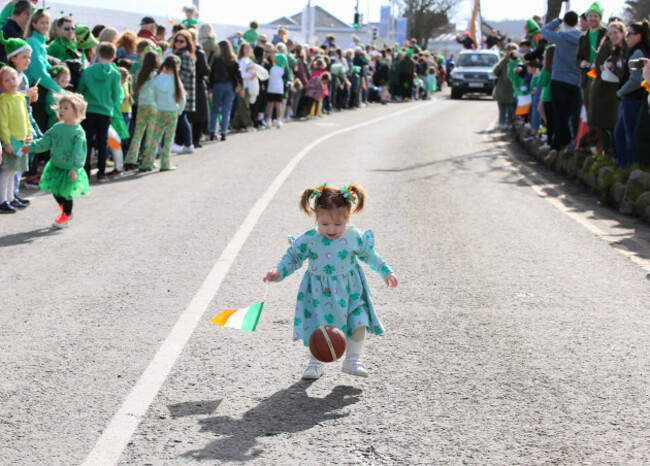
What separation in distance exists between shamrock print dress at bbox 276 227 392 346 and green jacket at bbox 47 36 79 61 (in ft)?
31.3

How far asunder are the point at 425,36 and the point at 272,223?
88.4m

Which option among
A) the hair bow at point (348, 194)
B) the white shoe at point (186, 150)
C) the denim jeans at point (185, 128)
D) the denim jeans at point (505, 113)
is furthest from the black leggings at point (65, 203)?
the denim jeans at point (505, 113)

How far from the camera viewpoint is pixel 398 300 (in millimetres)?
6871

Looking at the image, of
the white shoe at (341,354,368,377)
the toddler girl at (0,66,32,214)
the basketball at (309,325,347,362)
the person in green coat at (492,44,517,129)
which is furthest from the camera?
the person in green coat at (492,44,517,129)

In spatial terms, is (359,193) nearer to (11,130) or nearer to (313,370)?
(313,370)

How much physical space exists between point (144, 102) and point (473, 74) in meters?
27.8

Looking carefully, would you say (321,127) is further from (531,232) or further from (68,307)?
(68,307)

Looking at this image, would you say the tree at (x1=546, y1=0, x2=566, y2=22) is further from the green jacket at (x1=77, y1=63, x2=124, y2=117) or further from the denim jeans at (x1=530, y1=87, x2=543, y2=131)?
the green jacket at (x1=77, y1=63, x2=124, y2=117)

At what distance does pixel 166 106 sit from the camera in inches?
563

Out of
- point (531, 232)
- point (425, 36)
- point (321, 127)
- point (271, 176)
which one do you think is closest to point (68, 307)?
point (531, 232)

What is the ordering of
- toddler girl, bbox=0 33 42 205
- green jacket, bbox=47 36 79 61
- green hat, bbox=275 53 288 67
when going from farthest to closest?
1. green hat, bbox=275 53 288 67
2. green jacket, bbox=47 36 79 61
3. toddler girl, bbox=0 33 42 205

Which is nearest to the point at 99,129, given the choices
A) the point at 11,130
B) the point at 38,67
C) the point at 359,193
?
the point at 38,67

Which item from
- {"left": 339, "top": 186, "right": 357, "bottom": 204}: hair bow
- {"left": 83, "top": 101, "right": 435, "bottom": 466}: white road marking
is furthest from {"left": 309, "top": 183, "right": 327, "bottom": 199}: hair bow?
{"left": 83, "top": 101, "right": 435, "bottom": 466}: white road marking

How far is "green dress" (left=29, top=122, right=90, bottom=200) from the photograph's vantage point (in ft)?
31.2
